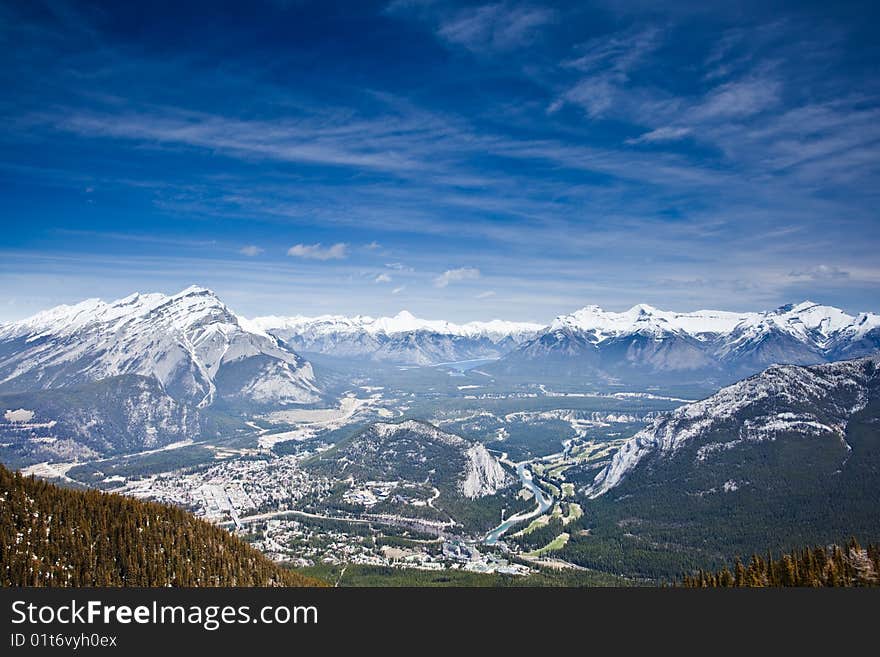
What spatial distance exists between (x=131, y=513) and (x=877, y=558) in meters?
101

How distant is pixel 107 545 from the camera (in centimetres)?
7556

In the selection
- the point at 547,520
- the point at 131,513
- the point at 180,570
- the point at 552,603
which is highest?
the point at 552,603

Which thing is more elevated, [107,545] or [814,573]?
[107,545]

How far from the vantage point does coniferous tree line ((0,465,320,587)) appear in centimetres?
6850

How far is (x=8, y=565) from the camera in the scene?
65562 mm

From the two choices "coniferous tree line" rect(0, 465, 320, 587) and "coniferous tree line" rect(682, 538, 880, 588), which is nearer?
"coniferous tree line" rect(0, 465, 320, 587)

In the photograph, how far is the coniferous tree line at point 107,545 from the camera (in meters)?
68.5

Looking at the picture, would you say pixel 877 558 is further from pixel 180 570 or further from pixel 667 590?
pixel 180 570

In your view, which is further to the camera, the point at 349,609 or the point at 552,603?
the point at 552,603

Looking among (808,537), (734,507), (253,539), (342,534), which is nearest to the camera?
(808,537)

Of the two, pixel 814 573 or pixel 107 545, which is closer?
pixel 814 573

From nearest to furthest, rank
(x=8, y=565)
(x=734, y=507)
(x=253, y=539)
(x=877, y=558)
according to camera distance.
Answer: (x=8, y=565), (x=877, y=558), (x=253, y=539), (x=734, y=507)

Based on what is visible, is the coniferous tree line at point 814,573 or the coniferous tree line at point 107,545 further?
the coniferous tree line at point 814,573

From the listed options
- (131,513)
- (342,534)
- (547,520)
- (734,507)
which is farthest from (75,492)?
(734,507)
